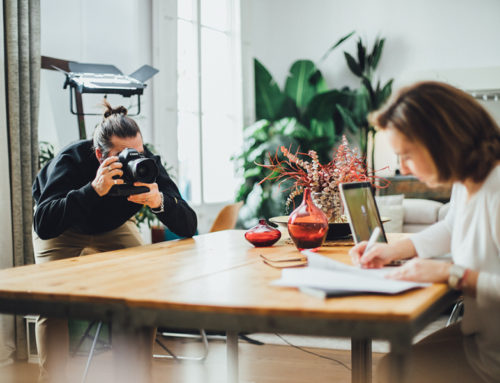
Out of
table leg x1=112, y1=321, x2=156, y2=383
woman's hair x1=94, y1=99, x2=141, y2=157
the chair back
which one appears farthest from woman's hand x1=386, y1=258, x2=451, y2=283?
the chair back

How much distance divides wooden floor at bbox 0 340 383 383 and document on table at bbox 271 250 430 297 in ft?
4.89

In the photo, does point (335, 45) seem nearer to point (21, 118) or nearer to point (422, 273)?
point (21, 118)

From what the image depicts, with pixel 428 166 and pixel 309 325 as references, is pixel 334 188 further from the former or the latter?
pixel 309 325

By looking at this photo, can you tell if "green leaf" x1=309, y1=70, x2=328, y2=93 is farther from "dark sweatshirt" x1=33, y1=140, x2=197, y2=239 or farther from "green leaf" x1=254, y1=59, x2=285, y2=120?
"dark sweatshirt" x1=33, y1=140, x2=197, y2=239

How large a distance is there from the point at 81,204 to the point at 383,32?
5.17 meters

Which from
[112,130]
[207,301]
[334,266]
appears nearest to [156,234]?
[112,130]

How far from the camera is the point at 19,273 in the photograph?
4.74 feet

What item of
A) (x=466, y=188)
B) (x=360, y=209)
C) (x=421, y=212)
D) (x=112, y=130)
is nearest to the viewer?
(x=466, y=188)

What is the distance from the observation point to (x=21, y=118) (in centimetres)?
303

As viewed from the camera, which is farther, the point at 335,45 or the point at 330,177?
the point at 335,45

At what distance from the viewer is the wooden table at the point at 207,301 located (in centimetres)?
98

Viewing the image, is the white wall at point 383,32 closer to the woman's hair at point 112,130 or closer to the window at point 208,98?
the window at point 208,98

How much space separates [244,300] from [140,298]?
201 millimetres

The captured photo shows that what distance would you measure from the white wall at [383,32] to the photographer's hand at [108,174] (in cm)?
428
